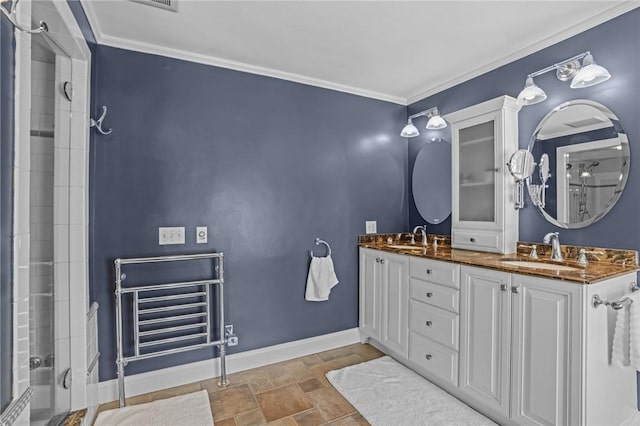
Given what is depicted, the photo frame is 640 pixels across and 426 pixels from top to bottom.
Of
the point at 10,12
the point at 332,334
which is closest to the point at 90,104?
the point at 10,12

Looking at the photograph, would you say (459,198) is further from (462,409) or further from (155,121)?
(155,121)

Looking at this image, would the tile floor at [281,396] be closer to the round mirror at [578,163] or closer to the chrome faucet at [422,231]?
A: the chrome faucet at [422,231]

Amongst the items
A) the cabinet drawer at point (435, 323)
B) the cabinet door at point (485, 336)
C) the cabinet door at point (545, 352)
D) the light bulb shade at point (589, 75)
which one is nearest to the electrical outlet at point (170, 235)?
the cabinet drawer at point (435, 323)

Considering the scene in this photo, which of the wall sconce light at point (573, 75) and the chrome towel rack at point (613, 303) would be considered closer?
the chrome towel rack at point (613, 303)

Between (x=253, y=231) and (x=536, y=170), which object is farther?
(x=253, y=231)

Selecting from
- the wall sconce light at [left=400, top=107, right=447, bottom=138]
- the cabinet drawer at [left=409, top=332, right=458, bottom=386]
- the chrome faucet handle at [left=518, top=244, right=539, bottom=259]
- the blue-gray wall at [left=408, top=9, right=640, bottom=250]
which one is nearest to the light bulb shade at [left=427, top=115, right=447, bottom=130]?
the wall sconce light at [left=400, top=107, right=447, bottom=138]

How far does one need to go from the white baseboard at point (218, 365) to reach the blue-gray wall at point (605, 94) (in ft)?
5.77

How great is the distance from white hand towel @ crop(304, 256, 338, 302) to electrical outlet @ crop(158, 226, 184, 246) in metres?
1.05

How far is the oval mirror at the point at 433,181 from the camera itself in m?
2.87

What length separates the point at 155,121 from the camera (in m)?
2.26

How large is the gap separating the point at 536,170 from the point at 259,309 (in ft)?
7.38

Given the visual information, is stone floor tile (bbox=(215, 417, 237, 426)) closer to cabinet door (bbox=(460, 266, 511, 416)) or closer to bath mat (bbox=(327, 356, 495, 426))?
bath mat (bbox=(327, 356, 495, 426))

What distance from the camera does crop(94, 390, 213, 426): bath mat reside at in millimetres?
1894

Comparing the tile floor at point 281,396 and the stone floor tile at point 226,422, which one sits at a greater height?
the tile floor at point 281,396
